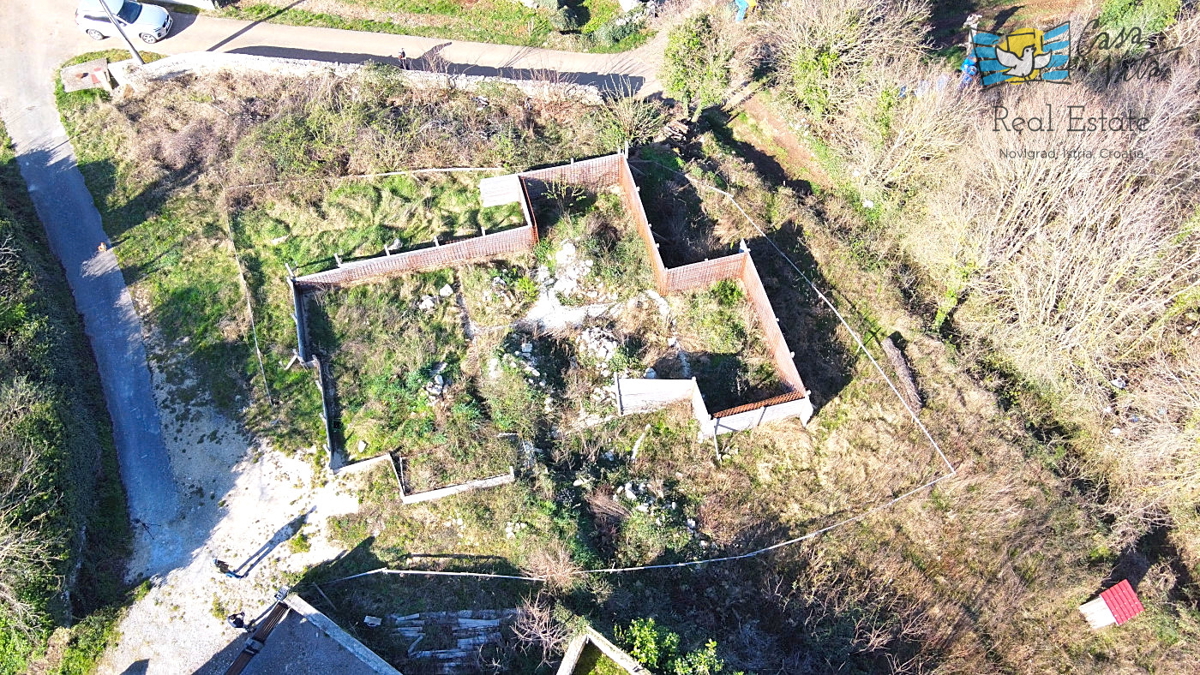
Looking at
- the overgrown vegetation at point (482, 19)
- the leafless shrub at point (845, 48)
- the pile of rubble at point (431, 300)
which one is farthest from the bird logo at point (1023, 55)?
the pile of rubble at point (431, 300)

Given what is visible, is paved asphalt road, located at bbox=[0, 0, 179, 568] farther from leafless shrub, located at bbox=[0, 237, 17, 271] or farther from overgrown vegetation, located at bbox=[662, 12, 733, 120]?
overgrown vegetation, located at bbox=[662, 12, 733, 120]

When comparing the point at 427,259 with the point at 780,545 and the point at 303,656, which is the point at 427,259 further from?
the point at 780,545

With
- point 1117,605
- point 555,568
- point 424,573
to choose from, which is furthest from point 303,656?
point 1117,605

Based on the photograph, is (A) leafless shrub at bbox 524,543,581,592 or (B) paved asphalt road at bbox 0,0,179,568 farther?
(B) paved asphalt road at bbox 0,0,179,568

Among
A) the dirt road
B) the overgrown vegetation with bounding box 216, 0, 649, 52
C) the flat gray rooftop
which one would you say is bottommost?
the flat gray rooftop

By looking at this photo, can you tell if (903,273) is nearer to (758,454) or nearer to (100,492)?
(758,454)

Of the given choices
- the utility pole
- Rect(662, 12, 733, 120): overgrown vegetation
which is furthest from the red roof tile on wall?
the utility pole

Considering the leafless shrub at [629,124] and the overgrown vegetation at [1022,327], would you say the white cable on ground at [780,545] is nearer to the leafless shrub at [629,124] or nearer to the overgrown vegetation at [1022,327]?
the overgrown vegetation at [1022,327]

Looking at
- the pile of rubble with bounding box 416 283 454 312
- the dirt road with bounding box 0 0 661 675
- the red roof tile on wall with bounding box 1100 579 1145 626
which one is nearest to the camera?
the red roof tile on wall with bounding box 1100 579 1145 626
